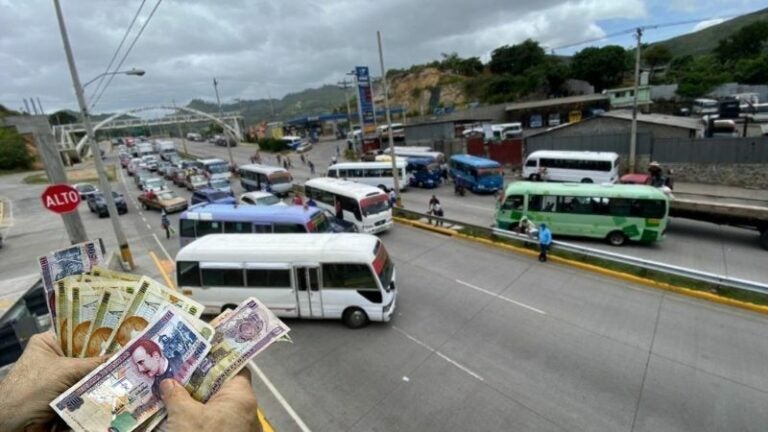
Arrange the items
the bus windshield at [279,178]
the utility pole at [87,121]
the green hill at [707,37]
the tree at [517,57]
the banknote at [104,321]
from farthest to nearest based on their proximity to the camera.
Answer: the green hill at [707,37] → the tree at [517,57] → the bus windshield at [279,178] → the utility pole at [87,121] → the banknote at [104,321]

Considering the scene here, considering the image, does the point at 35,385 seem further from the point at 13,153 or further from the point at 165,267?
the point at 13,153

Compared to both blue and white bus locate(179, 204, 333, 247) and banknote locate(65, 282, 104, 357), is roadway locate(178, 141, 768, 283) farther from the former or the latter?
banknote locate(65, 282, 104, 357)

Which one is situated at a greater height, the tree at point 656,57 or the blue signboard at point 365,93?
the tree at point 656,57

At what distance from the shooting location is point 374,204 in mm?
18281

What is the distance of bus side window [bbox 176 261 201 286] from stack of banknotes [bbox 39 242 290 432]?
8.65 meters

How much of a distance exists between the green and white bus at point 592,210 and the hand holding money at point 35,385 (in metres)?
17.1

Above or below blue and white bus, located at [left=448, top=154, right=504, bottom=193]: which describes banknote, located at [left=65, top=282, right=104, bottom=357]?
above

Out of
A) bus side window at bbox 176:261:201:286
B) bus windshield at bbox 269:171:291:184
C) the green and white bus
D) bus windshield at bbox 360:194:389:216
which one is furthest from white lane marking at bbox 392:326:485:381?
bus windshield at bbox 269:171:291:184

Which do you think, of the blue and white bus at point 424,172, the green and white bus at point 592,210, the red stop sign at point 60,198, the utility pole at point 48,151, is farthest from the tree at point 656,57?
the red stop sign at point 60,198

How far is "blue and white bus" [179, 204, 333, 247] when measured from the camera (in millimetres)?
14789

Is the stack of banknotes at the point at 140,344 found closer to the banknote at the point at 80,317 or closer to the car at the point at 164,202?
the banknote at the point at 80,317

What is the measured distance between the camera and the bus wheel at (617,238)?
15.9 m

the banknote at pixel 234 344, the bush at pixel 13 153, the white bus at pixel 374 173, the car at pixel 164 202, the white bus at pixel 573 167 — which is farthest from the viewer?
the bush at pixel 13 153

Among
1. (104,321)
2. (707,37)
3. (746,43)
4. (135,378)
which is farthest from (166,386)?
(707,37)
